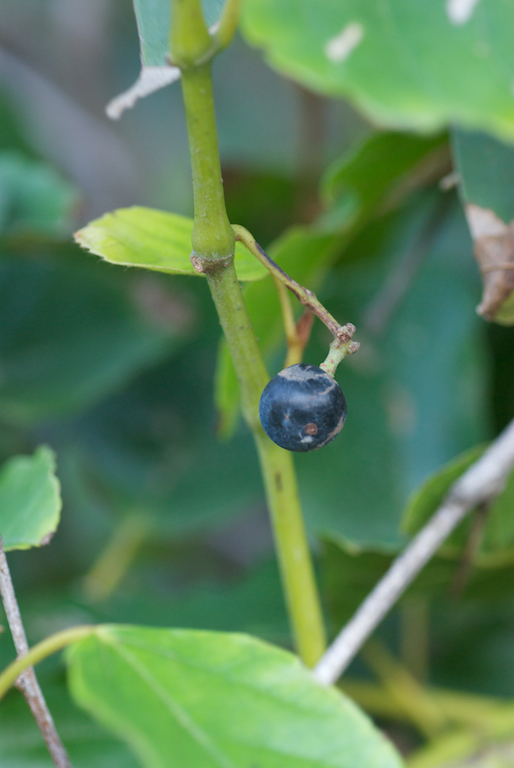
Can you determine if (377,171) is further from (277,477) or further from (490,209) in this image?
(277,477)

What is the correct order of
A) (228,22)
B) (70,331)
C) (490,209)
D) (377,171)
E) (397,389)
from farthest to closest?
(70,331) < (397,389) < (377,171) < (490,209) < (228,22)

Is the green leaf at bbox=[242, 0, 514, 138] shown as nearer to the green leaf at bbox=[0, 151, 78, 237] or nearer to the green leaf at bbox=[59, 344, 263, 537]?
the green leaf at bbox=[0, 151, 78, 237]

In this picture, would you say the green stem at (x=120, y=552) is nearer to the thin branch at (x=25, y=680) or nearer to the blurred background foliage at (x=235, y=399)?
the blurred background foliage at (x=235, y=399)

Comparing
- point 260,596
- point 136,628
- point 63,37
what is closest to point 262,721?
point 136,628

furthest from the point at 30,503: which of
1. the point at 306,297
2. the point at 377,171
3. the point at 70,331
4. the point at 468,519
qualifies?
the point at 70,331

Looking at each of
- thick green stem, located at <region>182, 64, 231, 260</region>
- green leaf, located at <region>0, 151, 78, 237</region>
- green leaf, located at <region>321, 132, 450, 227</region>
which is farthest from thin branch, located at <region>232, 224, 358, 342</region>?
green leaf, located at <region>0, 151, 78, 237</region>

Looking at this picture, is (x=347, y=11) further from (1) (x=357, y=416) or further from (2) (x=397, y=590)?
(1) (x=357, y=416)
